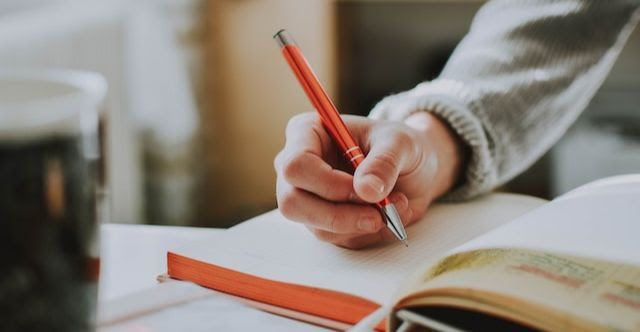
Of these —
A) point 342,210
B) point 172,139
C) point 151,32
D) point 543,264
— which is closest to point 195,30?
point 151,32

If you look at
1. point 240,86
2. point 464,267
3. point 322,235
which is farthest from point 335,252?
point 240,86

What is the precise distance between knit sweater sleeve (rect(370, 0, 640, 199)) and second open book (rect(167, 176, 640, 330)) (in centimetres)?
12

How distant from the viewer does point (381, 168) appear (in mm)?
565

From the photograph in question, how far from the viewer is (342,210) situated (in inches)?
22.7

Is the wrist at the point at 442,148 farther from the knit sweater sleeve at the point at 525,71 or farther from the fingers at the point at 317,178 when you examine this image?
the fingers at the point at 317,178

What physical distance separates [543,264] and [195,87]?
1.72 metres

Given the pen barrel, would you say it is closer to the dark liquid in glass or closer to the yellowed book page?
the yellowed book page

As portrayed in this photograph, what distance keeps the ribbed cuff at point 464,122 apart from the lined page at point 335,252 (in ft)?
0.17

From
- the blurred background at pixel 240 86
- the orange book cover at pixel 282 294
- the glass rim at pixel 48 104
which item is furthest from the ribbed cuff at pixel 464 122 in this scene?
the blurred background at pixel 240 86

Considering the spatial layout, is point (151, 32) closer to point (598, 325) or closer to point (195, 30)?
point (195, 30)

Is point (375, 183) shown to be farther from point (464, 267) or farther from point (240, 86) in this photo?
point (240, 86)

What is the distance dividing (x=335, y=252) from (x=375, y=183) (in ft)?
0.19

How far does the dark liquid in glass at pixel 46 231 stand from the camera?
29cm

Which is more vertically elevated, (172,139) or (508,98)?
(508,98)
